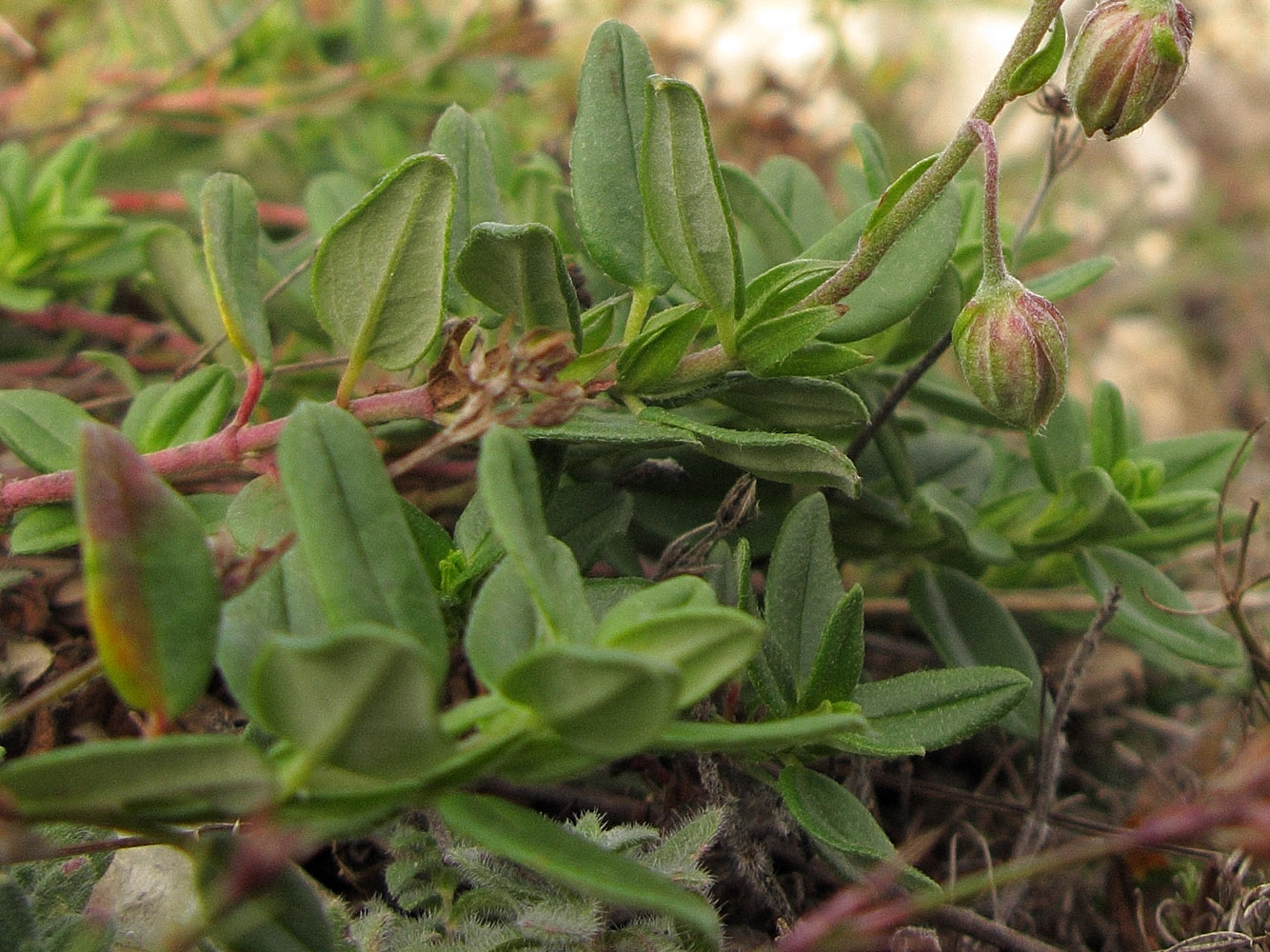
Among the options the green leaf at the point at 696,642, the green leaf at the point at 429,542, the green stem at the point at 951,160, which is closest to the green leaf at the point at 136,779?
the green leaf at the point at 696,642

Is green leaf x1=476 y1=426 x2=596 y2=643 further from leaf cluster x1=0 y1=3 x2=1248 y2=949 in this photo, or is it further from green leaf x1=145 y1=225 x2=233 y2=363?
green leaf x1=145 y1=225 x2=233 y2=363

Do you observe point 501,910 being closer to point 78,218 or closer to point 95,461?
point 95,461

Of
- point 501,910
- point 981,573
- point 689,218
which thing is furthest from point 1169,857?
point 689,218

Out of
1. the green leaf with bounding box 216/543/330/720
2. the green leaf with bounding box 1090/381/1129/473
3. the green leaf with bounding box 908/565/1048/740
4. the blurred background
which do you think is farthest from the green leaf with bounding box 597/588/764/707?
the blurred background

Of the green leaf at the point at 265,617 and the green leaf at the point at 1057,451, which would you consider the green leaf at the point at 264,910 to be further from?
the green leaf at the point at 1057,451

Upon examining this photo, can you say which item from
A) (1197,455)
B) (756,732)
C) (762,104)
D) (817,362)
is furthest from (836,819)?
(762,104)

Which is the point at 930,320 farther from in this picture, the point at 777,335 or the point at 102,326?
the point at 102,326

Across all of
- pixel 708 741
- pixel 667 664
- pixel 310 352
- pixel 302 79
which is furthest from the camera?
pixel 302 79
